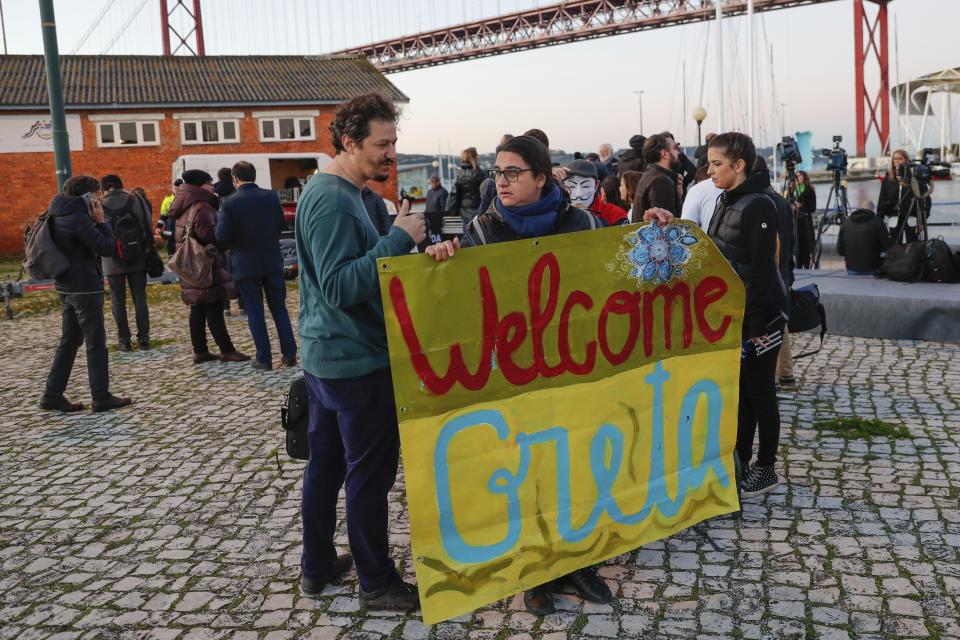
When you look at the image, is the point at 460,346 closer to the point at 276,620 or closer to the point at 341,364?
the point at 341,364

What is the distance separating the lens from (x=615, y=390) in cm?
348

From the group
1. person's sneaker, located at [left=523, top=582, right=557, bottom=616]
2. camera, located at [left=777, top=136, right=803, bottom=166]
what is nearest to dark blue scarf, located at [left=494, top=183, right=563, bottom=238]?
person's sneaker, located at [left=523, top=582, right=557, bottom=616]

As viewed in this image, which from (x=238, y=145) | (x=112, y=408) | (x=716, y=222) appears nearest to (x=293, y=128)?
(x=238, y=145)

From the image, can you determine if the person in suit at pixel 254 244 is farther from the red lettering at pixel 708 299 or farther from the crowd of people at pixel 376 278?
the red lettering at pixel 708 299

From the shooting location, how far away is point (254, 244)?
7719 mm

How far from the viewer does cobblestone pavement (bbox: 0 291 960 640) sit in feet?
10.8

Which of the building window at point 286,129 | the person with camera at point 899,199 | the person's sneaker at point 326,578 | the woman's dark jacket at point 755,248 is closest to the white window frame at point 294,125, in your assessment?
the building window at point 286,129

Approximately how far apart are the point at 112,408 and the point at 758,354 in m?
4.94

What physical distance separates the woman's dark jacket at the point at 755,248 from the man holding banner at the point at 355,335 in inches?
70.2

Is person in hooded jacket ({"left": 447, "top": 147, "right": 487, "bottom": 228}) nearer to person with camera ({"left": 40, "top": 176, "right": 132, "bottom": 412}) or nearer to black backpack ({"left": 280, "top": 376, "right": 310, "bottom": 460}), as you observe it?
person with camera ({"left": 40, "top": 176, "right": 132, "bottom": 412})

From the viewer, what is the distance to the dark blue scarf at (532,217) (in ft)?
10.9

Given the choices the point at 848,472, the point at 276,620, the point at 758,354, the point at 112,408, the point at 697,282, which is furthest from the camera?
the point at 112,408

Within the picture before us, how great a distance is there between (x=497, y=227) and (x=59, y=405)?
4.92m

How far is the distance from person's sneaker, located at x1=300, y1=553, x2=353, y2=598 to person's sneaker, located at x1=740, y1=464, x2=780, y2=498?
1.98 m
